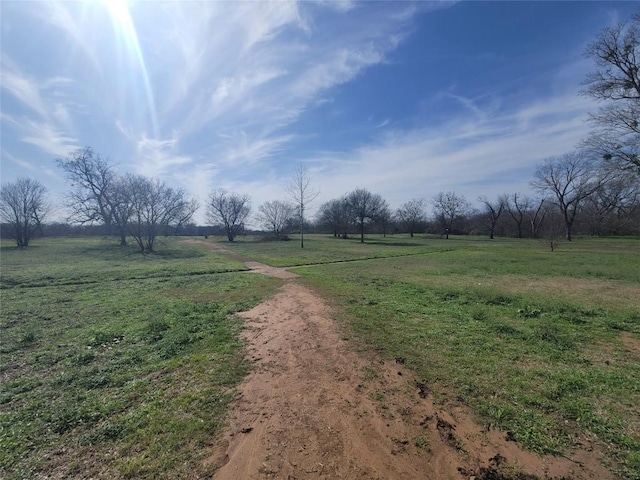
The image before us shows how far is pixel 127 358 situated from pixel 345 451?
444 centimetres

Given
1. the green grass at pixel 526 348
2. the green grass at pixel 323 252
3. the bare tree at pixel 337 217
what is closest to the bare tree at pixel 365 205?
the bare tree at pixel 337 217

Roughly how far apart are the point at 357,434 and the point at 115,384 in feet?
12.4

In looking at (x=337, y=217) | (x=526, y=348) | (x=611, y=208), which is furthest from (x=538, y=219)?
(x=526, y=348)

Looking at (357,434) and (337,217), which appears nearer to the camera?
(357,434)

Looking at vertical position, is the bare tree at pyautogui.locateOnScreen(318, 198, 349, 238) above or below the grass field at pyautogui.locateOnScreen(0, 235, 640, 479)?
above

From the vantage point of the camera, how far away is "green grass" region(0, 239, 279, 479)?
9.55 ft

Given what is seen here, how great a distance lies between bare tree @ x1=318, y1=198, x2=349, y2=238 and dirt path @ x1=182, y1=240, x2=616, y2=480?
207ft

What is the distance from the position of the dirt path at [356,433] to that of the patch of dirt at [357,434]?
10 mm

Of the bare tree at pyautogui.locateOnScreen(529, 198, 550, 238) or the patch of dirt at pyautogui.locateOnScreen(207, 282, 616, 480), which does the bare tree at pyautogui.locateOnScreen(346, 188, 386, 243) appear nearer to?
the bare tree at pyautogui.locateOnScreen(529, 198, 550, 238)

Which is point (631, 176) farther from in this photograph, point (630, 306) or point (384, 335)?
point (384, 335)

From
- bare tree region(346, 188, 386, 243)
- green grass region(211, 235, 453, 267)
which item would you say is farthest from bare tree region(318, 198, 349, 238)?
green grass region(211, 235, 453, 267)

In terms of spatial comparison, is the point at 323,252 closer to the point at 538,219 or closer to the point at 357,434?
the point at 357,434

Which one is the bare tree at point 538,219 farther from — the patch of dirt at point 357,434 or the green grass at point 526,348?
the patch of dirt at point 357,434

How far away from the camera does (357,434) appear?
318 cm
